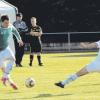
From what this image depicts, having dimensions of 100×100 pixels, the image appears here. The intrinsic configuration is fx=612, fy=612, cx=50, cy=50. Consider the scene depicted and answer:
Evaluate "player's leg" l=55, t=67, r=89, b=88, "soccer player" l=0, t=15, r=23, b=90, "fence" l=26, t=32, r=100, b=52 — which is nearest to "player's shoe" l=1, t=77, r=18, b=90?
"soccer player" l=0, t=15, r=23, b=90

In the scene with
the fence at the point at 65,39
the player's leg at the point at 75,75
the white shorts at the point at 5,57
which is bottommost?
the fence at the point at 65,39

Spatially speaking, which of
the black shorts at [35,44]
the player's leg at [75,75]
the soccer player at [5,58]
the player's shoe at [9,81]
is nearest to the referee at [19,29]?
the black shorts at [35,44]

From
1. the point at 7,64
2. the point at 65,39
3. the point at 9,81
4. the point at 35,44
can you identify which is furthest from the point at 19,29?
the point at 65,39

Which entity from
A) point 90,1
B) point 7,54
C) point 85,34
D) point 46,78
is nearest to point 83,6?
point 90,1

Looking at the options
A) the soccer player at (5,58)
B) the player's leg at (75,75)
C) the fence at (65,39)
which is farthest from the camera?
the fence at (65,39)

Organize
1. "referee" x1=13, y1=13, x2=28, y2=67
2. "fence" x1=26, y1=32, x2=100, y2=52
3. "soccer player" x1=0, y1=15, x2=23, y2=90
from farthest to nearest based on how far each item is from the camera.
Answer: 1. "fence" x1=26, y1=32, x2=100, y2=52
2. "referee" x1=13, y1=13, x2=28, y2=67
3. "soccer player" x1=0, y1=15, x2=23, y2=90

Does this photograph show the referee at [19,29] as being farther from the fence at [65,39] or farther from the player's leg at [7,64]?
the fence at [65,39]

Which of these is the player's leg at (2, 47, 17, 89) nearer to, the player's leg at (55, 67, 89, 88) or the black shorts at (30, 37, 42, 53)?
the player's leg at (55, 67, 89, 88)

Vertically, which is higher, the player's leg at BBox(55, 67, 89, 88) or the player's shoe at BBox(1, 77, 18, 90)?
the player's leg at BBox(55, 67, 89, 88)

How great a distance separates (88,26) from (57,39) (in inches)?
143

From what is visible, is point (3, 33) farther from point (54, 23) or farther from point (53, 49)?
point (54, 23)

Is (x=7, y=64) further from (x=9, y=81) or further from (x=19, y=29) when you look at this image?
(x=19, y=29)

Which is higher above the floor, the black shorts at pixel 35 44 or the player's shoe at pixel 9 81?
the player's shoe at pixel 9 81

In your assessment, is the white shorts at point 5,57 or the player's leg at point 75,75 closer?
the player's leg at point 75,75
